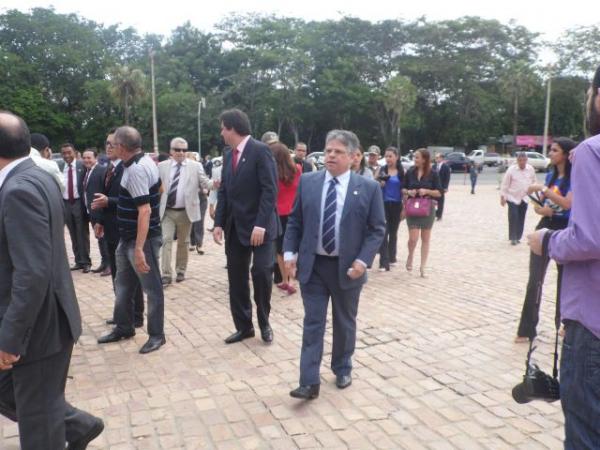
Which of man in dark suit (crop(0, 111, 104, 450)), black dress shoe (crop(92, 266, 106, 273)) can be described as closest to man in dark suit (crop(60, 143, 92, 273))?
black dress shoe (crop(92, 266, 106, 273))

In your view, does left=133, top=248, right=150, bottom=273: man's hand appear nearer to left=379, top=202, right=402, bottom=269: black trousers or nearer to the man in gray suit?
the man in gray suit

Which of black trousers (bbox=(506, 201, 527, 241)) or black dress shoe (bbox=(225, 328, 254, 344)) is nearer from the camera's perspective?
black dress shoe (bbox=(225, 328, 254, 344))

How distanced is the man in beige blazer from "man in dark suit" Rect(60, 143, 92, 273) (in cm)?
176

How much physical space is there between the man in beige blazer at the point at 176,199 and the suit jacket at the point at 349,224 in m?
3.66

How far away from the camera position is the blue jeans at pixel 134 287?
15.9 feet

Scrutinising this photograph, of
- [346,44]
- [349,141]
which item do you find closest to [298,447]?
[349,141]

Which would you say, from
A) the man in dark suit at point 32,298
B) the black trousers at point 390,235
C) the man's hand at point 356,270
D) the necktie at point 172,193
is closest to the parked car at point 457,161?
the black trousers at point 390,235

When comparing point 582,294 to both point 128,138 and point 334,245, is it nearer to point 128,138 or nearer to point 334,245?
point 334,245

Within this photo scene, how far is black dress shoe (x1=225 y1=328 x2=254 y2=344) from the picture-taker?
512 centimetres

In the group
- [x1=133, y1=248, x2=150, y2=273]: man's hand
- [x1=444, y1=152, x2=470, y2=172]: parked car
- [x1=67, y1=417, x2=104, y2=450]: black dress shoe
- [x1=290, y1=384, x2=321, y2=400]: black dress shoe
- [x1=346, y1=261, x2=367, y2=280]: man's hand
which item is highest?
[x1=346, y1=261, x2=367, y2=280]: man's hand

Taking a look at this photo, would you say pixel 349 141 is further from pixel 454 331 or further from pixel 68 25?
pixel 68 25

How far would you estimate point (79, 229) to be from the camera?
8.54 metres

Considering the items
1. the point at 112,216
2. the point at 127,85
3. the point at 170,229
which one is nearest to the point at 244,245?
the point at 112,216

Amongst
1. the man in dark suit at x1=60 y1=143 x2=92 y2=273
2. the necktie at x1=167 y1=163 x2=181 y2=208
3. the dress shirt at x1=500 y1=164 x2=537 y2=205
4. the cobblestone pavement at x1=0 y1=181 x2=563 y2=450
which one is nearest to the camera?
the cobblestone pavement at x1=0 y1=181 x2=563 y2=450
